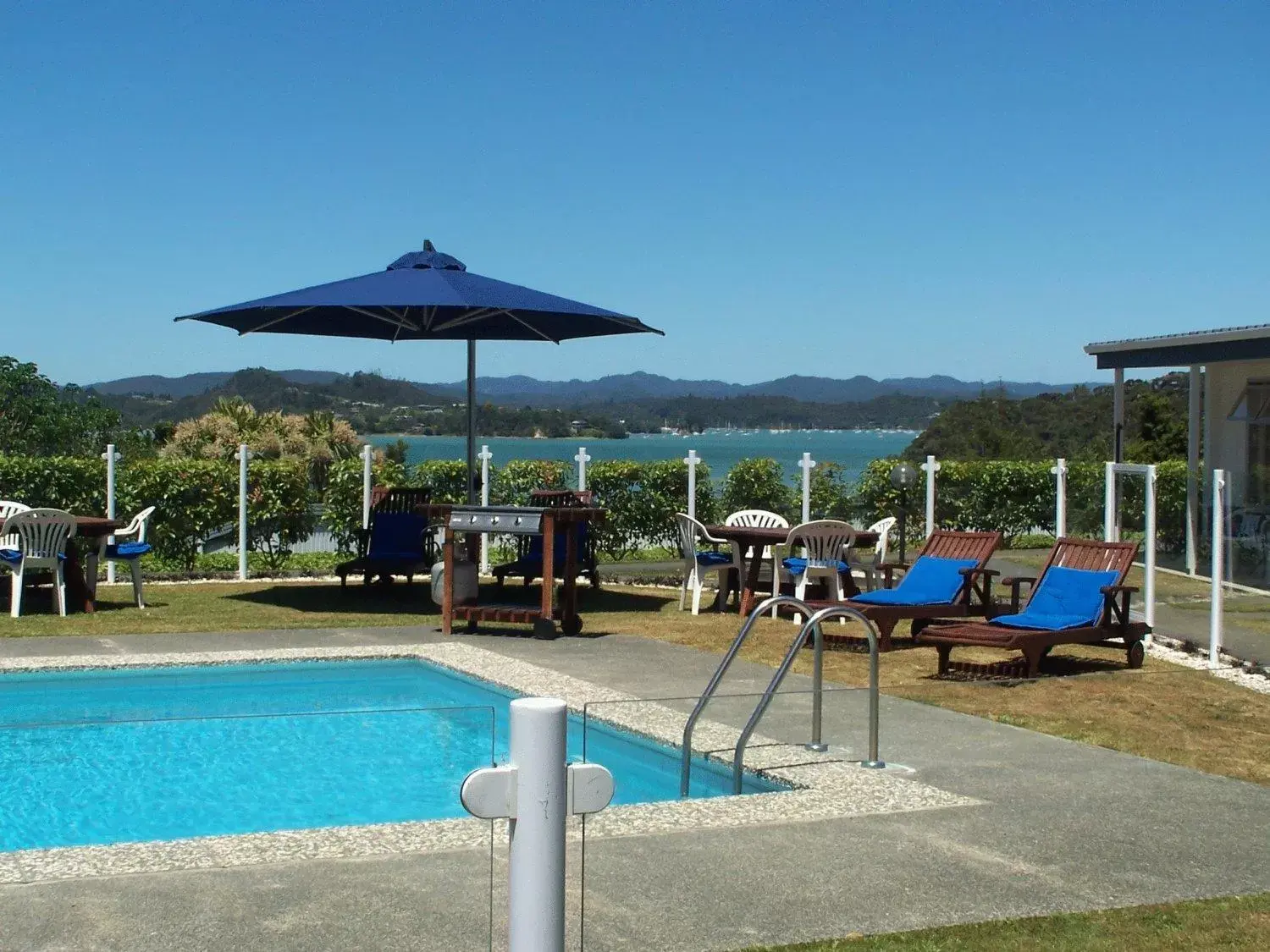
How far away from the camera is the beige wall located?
1526cm

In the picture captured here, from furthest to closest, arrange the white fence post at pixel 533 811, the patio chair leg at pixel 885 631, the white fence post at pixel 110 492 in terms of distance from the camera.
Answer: the white fence post at pixel 110 492, the patio chair leg at pixel 885 631, the white fence post at pixel 533 811

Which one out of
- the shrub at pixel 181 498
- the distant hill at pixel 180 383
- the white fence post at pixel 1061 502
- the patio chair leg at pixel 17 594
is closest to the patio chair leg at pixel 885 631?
the white fence post at pixel 1061 502

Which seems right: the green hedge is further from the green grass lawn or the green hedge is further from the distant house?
the green grass lawn

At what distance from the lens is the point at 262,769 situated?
5301 millimetres

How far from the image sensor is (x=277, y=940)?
393 centimetres

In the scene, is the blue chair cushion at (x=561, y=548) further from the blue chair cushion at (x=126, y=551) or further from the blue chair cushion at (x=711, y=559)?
the blue chair cushion at (x=126, y=551)

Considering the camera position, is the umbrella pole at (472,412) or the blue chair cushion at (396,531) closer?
the umbrella pole at (472,412)

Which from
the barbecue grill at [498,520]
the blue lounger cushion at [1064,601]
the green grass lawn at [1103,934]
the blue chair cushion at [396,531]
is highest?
the barbecue grill at [498,520]

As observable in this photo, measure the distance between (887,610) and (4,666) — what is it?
5.98 meters

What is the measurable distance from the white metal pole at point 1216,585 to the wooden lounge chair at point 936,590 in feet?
5.18

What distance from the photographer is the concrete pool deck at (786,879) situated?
4.02m

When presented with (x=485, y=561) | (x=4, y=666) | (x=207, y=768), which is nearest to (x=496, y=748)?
(x=207, y=768)

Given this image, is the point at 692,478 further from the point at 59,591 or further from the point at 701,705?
the point at 701,705

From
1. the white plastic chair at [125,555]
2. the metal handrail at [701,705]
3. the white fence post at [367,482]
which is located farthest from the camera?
the white fence post at [367,482]
